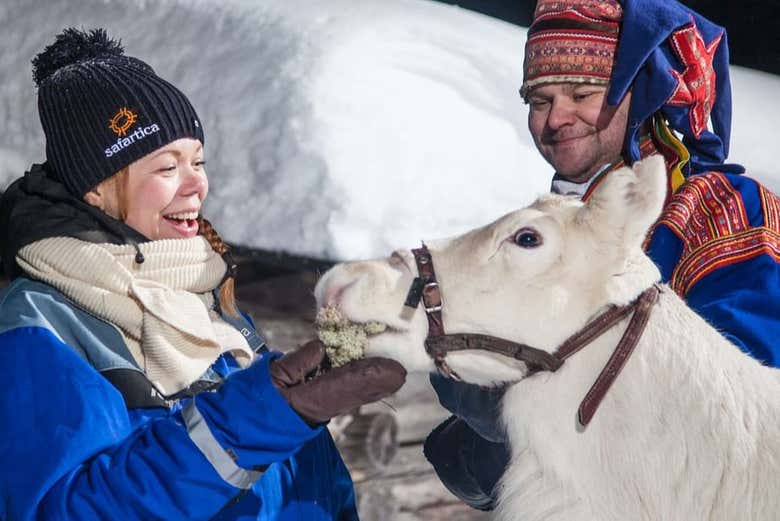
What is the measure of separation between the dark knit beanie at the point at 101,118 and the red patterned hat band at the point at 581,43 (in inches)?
42.5

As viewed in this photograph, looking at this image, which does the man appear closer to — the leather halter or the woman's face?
the leather halter

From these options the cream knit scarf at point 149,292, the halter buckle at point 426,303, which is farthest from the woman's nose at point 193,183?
the halter buckle at point 426,303

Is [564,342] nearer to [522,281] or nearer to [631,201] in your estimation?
[522,281]

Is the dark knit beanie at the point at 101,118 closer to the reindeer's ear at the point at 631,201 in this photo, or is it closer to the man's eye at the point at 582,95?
the reindeer's ear at the point at 631,201

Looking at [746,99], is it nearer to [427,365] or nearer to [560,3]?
[560,3]

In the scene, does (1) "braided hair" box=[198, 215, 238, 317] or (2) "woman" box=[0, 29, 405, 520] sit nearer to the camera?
(2) "woman" box=[0, 29, 405, 520]

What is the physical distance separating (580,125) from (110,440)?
5.31 feet

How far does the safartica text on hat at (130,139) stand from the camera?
7.08ft

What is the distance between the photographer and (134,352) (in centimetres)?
207

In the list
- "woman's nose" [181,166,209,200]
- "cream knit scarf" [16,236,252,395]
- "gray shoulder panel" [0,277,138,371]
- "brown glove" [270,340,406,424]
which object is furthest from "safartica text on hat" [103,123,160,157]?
"brown glove" [270,340,406,424]

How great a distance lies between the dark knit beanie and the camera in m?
2.16

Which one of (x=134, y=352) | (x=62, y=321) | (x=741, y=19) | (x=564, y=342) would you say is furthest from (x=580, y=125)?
(x=741, y=19)

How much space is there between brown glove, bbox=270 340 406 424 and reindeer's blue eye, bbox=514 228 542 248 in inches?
16.2

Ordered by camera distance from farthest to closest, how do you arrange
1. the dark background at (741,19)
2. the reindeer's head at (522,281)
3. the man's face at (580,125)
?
the dark background at (741,19) → the man's face at (580,125) → the reindeer's head at (522,281)
